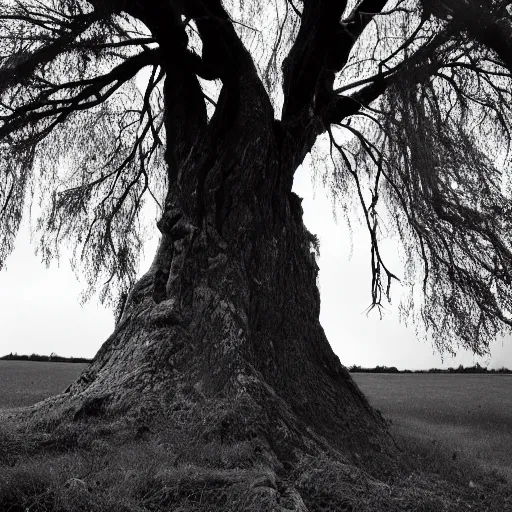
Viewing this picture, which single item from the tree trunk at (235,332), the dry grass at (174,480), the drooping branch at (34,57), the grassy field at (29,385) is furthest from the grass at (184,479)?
the grassy field at (29,385)

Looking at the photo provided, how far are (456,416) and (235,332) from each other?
681 centimetres

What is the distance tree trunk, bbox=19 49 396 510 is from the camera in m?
4.51

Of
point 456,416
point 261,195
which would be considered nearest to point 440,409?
point 456,416

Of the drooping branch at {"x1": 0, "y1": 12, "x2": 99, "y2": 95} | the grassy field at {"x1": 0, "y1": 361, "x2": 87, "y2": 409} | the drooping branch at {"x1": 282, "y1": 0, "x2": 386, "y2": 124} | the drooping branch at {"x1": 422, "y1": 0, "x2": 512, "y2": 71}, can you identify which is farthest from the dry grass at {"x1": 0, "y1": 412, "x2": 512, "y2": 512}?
the grassy field at {"x1": 0, "y1": 361, "x2": 87, "y2": 409}

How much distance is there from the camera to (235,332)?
5.14m

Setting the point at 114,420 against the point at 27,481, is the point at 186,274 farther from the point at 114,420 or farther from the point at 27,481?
the point at 27,481

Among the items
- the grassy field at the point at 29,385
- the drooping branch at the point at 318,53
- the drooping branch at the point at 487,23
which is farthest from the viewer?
the grassy field at the point at 29,385

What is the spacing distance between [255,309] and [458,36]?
3198 mm

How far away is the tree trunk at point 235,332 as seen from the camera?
451 centimetres

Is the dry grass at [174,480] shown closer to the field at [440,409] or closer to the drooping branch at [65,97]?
the field at [440,409]

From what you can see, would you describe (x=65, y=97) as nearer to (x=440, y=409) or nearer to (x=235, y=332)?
(x=235, y=332)

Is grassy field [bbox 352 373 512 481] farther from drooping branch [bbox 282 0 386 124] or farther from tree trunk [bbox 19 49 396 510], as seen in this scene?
drooping branch [bbox 282 0 386 124]

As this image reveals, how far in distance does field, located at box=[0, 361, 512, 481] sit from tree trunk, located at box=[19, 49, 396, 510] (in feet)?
6.01

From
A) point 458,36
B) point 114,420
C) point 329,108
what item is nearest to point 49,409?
point 114,420
